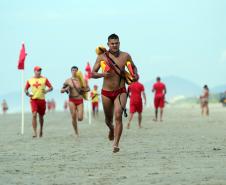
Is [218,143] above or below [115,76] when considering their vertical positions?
below

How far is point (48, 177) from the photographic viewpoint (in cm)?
984

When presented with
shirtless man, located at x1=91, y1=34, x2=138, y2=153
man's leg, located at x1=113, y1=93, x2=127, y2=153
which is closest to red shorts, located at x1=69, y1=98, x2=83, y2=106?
shirtless man, located at x1=91, y1=34, x2=138, y2=153

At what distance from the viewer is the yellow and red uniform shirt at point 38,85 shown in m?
19.7

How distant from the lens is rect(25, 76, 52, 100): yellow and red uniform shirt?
1973 cm

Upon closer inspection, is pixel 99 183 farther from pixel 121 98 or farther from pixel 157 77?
pixel 157 77

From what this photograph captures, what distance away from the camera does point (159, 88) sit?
3009 cm

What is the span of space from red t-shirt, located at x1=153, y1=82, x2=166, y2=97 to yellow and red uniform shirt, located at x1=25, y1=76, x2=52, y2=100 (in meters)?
10.7

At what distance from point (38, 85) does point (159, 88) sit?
11.0 m

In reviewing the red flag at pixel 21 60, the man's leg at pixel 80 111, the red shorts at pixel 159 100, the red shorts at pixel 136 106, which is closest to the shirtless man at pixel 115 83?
the man's leg at pixel 80 111

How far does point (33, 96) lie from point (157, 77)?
1002 centimetres

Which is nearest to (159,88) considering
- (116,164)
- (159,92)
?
(159,92)

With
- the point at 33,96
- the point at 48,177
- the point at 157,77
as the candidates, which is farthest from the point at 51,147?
the point at 157,77

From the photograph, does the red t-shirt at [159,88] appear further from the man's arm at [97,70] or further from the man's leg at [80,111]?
the man's arm at [97,70]

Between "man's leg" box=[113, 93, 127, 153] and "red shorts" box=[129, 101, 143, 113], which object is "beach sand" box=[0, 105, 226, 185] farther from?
"red shorts" box=[129, 101, 143, 113]
